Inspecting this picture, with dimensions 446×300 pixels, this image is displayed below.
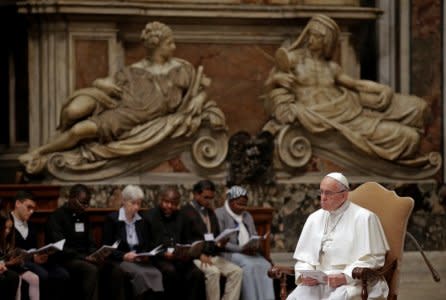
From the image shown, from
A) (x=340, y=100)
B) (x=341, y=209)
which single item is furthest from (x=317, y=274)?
(x=340, y=100)

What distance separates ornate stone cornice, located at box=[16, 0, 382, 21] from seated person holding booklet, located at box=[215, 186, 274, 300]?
298cm

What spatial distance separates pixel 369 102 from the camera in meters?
14.8

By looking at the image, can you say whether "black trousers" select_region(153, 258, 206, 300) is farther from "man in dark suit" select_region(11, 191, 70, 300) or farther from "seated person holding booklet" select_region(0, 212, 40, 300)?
"seated person holding booklet" select_region(0, 212, 40, 300)

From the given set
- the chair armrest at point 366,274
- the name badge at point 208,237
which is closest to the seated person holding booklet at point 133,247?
the name badge at point 208,237

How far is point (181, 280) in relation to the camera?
1235 centimetres

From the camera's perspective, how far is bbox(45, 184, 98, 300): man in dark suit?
39.3 feet

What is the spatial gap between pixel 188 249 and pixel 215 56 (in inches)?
145

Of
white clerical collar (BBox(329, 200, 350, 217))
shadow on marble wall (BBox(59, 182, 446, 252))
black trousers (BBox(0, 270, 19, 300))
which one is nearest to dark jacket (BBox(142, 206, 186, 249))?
black trousers (BBox(0, 270, 19, 300))

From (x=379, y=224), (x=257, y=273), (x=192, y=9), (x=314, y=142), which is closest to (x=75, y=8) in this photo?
(x=192, y=9)

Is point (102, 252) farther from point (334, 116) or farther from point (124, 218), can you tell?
point (334, 116)

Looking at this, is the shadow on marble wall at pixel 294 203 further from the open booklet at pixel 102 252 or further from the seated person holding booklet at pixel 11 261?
the seated person holding booklet at pixel 11 261

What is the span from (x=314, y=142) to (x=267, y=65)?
130 cm

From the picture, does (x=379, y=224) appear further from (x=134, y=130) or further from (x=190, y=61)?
(x=190, y=61)

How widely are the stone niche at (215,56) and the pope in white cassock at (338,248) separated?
14.0 feet
